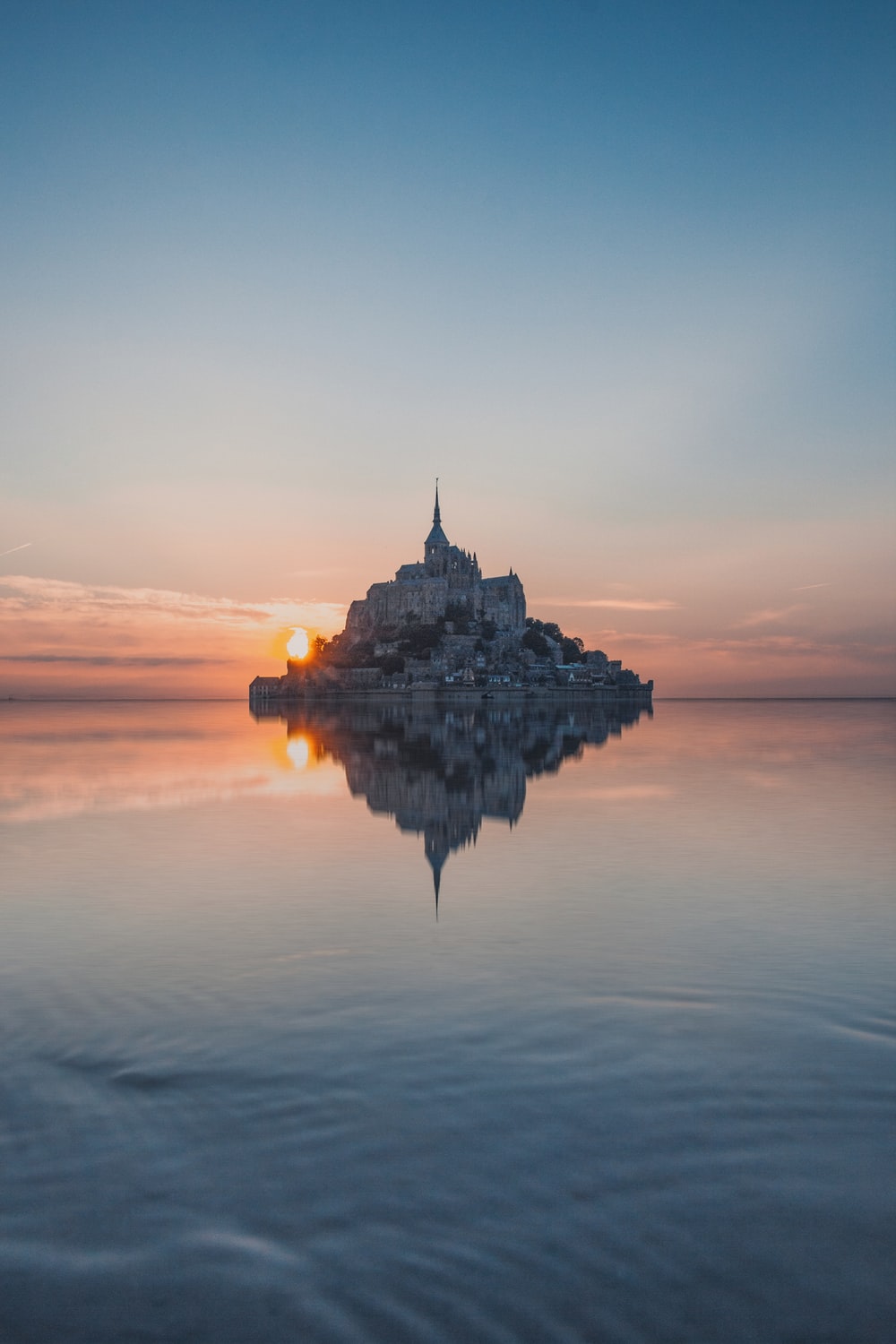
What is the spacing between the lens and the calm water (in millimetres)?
4305

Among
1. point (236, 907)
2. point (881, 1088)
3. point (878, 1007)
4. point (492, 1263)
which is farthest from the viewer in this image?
point (236, 907)

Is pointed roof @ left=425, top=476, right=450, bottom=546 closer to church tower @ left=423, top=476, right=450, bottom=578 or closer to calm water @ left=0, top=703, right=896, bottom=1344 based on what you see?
church tower @ left=423, top=476, right=450, bottom=578

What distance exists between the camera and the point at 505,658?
163625 mm

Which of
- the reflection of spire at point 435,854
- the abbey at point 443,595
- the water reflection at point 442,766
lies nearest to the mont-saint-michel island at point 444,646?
the abbey at point 443,595

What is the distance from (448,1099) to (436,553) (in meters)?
169

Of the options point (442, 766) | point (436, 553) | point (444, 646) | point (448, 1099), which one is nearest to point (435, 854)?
point (448, 1099)

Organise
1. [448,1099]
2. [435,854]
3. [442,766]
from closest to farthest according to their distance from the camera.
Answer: [448,1099] < [435,854] < [442,766]

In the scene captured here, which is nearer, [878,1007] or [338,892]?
[878,1007]

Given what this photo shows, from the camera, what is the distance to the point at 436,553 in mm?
173125

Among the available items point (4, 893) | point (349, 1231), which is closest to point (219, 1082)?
point (349, 1231)

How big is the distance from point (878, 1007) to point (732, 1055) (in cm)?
210

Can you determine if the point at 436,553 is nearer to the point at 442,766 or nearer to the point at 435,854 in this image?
the point at 442,766

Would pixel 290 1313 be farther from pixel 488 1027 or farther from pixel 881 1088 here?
pixel 881 1088

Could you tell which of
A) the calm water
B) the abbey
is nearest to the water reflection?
the calm water
